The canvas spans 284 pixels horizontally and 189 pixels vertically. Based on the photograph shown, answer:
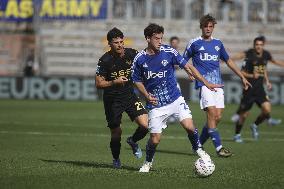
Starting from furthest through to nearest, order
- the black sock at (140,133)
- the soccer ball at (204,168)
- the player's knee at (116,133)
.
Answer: the black sock at (140,133)
the player's knee at (116,133)
the soccer ball at (204,168)

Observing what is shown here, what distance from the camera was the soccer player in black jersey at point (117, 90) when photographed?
44.9ft

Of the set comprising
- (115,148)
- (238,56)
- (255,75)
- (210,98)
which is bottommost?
(115,148)

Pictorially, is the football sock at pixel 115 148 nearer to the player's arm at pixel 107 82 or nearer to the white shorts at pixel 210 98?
the player's arm at pixel 107 82

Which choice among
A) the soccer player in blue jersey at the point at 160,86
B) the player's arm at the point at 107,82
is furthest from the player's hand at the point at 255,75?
the soccer player in blue jersey at the point at 160,86

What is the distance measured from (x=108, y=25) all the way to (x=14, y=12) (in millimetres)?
4830

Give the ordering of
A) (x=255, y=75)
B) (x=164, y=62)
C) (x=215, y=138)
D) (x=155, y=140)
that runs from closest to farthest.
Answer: (x=164, y=62)
(x=155, y=140)
(x=215, y=138)
(x=255, y=75)

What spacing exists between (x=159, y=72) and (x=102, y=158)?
3.13 meters

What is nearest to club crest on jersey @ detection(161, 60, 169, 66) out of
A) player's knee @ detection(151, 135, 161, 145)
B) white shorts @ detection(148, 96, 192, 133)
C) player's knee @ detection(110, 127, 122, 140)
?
white shorts @ detection(148, 96, 192, 133)

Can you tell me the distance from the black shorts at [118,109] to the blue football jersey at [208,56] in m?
2.45

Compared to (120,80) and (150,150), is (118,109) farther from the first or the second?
(150,150)

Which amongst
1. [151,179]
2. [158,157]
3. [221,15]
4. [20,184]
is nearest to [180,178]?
[151,179]

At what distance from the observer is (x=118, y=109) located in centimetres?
1396

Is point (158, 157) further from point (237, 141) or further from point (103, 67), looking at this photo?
point (237, 141)

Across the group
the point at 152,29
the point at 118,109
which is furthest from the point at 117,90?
the point at 152,29
